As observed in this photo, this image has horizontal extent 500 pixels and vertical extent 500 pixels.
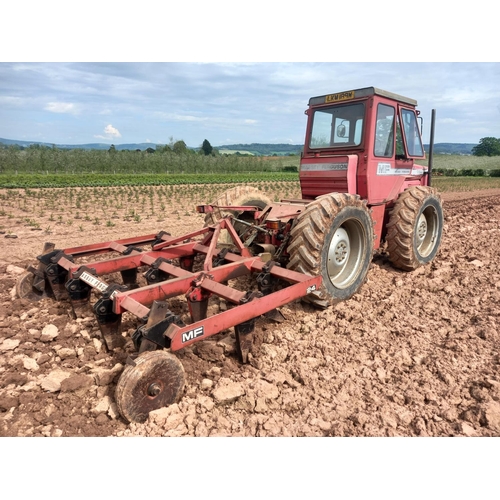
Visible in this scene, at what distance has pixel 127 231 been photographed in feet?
31.4

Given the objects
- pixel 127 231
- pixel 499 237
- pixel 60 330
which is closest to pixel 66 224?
pixel 127 231

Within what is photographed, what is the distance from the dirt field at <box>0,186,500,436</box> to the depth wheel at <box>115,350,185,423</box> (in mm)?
90

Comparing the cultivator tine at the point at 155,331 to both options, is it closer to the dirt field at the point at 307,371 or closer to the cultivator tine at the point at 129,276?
the dirt field at the point at 307,371

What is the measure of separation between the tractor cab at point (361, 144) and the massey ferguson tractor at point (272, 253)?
0.05ft

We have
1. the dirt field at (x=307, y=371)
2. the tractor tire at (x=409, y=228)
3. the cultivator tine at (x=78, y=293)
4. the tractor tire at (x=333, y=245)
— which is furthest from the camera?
the tractor tire at (x=409, y=228)

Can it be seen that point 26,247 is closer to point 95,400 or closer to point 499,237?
point 95,400

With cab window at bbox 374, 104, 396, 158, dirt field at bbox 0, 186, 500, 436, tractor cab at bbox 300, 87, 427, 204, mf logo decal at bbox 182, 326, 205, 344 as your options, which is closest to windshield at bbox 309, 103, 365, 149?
tractor cab at bbox 300, 87, 427, 204

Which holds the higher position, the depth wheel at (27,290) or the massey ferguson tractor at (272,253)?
the massey ferguson tractor at (272,253)

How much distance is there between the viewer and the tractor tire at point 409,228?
551 centimetres

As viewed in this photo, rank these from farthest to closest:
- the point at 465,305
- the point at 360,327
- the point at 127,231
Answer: the point at 127,231 → the point at 465,305 → the point at 360,327

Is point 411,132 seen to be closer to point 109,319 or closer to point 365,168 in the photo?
point 365,168

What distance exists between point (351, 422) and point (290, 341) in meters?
1.20

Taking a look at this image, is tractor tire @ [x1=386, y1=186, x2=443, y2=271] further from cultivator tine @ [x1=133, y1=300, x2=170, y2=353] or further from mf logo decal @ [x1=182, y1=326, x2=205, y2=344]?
cultivator tine @ [x1=133, y1=300, x2=170, y2=353]

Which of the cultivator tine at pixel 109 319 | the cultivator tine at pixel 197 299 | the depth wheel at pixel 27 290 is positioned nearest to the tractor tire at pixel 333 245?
the cultivator tine at pixel 197 299
